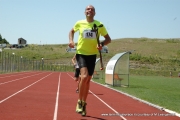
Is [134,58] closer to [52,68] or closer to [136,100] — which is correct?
[52,68]

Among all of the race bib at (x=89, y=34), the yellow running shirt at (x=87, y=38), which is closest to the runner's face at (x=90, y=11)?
the yellow running shirt at (x=87, y=38)

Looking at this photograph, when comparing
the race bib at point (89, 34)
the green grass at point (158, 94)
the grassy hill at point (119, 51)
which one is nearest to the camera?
the race bib at point (89, 34)

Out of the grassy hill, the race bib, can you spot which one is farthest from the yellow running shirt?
the grassy hill

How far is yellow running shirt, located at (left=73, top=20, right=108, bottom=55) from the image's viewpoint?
720 cm

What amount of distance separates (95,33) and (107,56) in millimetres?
79299

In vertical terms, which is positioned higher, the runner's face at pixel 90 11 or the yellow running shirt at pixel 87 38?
the runner's face at pixel 90 11

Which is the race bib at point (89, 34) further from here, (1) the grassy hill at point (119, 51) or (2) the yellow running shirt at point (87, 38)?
(1) the grassy hill at point (119, 51)

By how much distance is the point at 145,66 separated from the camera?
2953 inches

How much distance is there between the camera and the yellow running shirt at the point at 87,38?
7203 mm

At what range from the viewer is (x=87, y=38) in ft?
23.7

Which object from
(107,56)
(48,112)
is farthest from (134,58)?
(48,112)

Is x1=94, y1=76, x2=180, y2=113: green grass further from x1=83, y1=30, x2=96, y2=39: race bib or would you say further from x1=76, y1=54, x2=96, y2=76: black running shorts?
x1=83, y1=30, x2=96, y2=39: race bib

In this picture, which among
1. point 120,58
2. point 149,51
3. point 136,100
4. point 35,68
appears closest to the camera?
point 136,100

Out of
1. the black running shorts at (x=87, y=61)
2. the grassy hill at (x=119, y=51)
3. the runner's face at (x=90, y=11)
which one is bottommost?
the black running shorts at (x=87, y=61)
